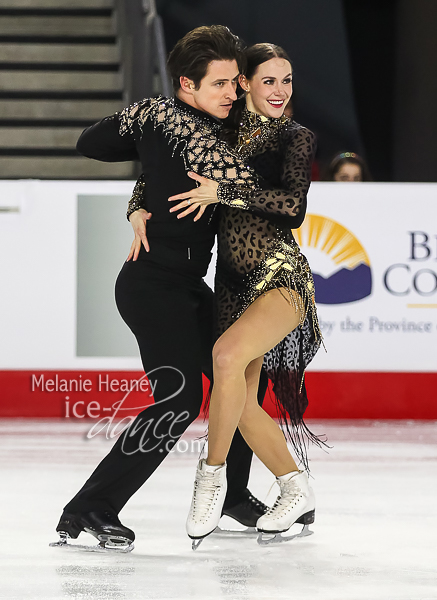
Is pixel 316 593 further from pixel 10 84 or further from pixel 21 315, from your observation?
pixel 10 84

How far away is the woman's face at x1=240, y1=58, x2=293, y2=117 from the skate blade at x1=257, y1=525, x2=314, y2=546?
1080 millimetres

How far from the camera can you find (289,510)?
2.37 metres

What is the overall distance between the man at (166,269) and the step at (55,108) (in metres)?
4.20

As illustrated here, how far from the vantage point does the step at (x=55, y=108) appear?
6500mm

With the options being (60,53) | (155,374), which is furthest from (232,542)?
(60,53)

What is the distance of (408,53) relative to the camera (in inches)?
313

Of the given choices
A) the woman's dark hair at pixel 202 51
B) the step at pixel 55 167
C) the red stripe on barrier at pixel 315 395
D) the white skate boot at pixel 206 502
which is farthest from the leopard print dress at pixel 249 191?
the step at pixel 55 167

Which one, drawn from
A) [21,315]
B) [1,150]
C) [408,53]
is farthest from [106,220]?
[408,53]

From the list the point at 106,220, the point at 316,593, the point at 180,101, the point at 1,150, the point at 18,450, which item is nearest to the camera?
the point at 316,593

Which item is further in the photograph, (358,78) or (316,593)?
(358,78)

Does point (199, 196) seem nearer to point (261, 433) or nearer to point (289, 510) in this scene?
point (261, 433)

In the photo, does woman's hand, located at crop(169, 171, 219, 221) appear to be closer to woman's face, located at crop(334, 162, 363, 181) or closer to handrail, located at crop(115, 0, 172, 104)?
woman's face, located at crop(334, 162, 363, 181)

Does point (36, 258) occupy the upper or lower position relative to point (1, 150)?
lower

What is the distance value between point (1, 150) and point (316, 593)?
510cm
